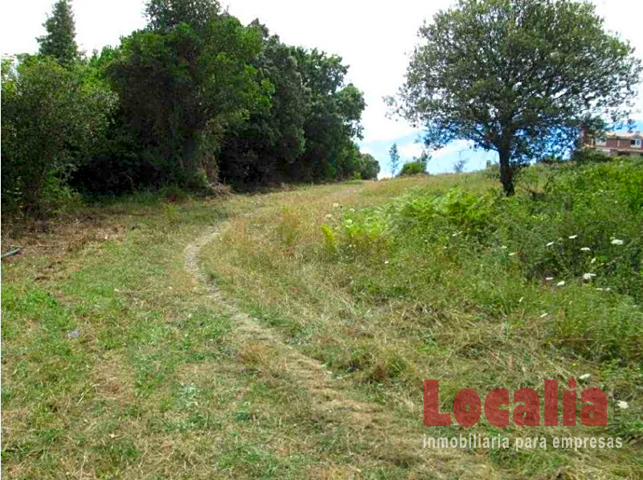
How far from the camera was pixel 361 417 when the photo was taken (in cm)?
285

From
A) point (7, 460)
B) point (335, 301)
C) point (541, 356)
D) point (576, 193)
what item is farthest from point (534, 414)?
point (576, 193)

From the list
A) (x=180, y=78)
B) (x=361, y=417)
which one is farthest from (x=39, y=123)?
(x=361, y=417)

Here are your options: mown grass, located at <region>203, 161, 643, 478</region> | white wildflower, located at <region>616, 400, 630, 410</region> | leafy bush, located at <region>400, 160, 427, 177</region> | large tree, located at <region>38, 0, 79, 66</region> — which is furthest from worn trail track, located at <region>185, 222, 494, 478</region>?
leafy bush, located at <region>400, 160, 427, 177</region>

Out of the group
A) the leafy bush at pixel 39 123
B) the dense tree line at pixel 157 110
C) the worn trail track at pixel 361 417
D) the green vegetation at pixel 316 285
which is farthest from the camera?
the dense tree line at pixel 157 110

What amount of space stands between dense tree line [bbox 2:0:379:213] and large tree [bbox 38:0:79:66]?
15 cm

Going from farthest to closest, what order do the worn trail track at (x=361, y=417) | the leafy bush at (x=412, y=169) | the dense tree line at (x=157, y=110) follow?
the leafy bush at (x=412, y=169) → the dense tree line at (x=157, y=110) → the worn trail track at (x=361, y=417)

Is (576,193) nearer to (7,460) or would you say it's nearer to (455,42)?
(455,42)

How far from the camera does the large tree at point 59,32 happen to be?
22.9 metres

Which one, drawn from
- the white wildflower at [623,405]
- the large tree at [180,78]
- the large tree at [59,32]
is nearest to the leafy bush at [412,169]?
the large tree at [180,78]

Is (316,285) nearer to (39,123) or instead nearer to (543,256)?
(543,256)

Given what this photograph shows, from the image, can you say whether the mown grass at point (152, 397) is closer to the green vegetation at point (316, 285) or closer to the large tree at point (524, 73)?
the green vegetation at point (316, 285)

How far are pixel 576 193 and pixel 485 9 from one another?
227 inches

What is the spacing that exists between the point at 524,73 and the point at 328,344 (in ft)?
29.8

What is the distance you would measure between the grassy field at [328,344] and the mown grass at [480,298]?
0.02m
